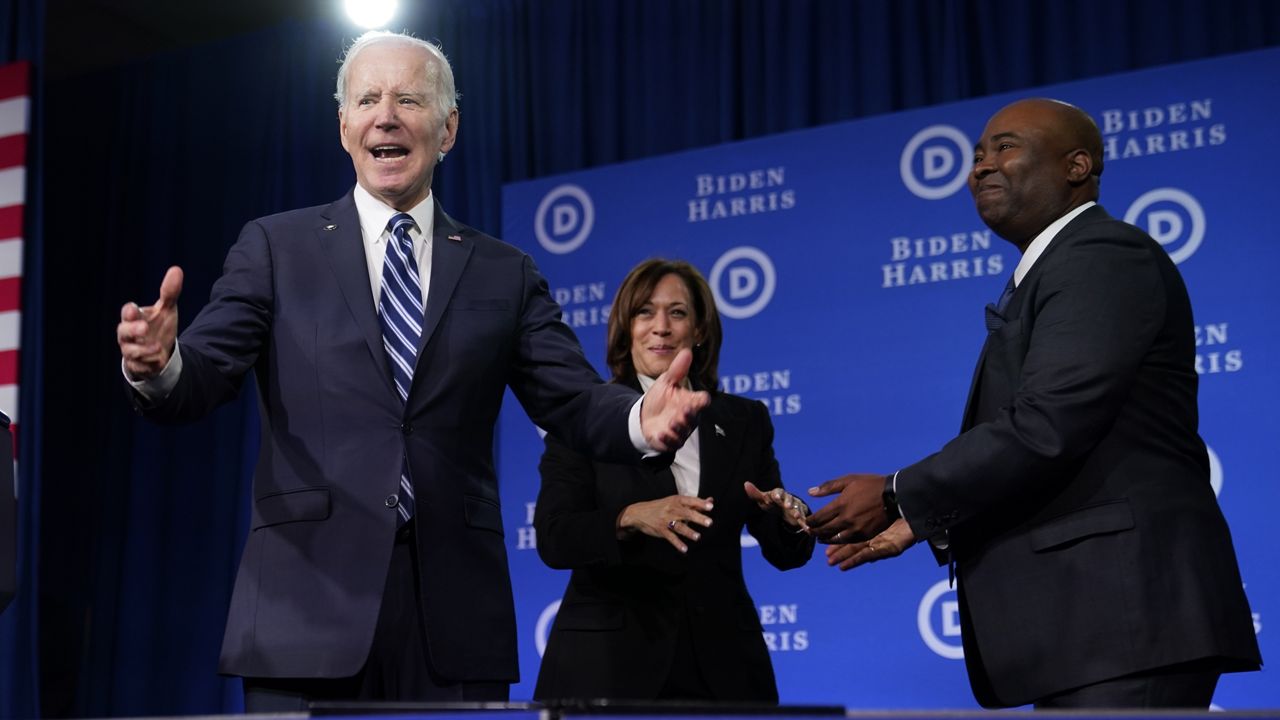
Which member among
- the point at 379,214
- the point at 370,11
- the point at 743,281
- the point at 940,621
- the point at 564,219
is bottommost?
the point at 940,621

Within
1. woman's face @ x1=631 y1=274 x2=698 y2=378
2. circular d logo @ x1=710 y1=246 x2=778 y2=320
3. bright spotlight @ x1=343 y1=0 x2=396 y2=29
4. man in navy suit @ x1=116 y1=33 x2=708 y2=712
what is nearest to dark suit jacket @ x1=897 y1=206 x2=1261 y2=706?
man in navy suit @ x1=116 y1=33 x2=708 y2=712

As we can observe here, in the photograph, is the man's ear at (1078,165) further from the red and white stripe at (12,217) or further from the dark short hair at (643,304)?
the red and white stripe at (12,217)

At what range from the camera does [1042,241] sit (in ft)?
8.17

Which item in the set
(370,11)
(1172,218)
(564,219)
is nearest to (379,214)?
(1172,218)

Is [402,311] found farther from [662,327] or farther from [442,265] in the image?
[662,327]

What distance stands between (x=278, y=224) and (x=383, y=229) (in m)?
0.17

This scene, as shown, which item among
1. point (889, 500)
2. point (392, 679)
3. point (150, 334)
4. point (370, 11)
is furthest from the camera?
point (370, 11)

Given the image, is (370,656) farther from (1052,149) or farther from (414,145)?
(1052,149)

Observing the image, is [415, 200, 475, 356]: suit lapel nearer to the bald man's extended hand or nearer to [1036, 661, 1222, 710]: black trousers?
the bald man's extended hand

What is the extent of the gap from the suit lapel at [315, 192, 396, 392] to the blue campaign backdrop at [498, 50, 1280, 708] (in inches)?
99.0

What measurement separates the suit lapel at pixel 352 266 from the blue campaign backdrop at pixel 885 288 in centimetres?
251

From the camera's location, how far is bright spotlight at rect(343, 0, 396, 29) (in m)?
5.60

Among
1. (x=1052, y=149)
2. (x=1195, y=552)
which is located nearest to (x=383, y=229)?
(x=1052, y=149)

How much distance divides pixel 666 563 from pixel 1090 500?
1.08 metres
